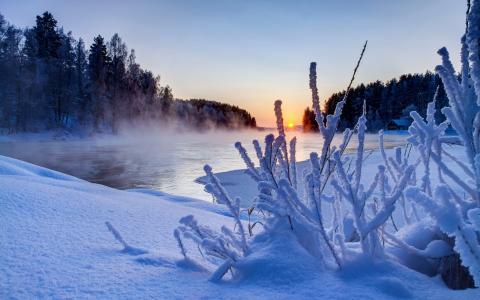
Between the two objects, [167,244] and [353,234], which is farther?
[167,244]

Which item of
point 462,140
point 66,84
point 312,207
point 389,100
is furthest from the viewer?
point 389,100

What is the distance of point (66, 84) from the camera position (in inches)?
1657

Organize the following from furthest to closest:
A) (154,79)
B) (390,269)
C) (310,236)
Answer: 1. (154,79)
2. (310,236)
3. (390,269)

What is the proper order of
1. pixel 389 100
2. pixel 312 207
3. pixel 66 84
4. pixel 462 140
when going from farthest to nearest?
pixel 389 100
pixel 66 84
pixel 312 207
pixel 462 140

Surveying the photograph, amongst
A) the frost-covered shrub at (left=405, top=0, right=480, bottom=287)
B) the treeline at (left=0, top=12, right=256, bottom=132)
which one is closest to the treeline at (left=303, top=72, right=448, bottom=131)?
the treeline at (left=0, top=12, right=256, bottom=132)

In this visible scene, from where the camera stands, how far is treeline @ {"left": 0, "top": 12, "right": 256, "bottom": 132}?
3622cm

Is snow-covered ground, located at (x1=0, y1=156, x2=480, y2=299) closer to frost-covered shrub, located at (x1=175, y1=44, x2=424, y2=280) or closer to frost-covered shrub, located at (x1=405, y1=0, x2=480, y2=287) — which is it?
frost-covered shrub, located at (x1=175, y1=44, x2=424, y2=280)

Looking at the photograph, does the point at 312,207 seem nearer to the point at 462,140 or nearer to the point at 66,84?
the point at 462,140

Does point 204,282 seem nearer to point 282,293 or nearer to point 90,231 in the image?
point 282,293

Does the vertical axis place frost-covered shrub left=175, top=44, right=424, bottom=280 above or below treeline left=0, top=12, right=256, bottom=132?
below

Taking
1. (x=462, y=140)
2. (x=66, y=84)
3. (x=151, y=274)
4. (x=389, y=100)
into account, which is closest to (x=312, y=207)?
(x=462, y=140)

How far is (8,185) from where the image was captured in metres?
2.55

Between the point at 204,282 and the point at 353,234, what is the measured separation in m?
0.88

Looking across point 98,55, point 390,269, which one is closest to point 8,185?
point 390,269
